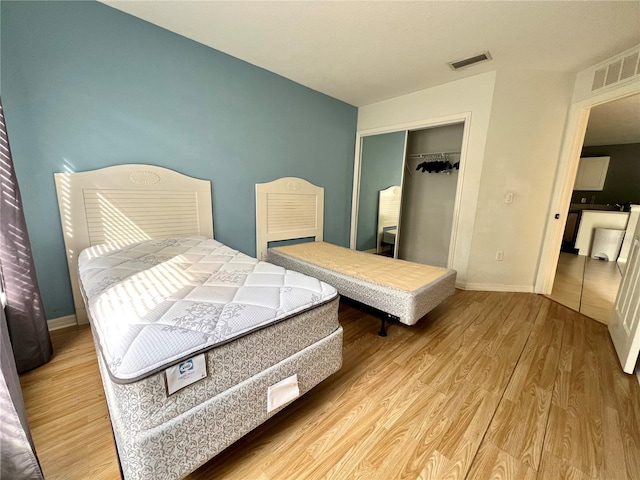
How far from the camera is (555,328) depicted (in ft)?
7.07

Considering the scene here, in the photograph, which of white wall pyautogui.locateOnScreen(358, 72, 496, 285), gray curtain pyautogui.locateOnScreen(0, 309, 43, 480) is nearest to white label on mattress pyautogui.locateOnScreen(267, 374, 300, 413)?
gray curtain pyautogui.locateOnScreen(0, 309, 43, 480)

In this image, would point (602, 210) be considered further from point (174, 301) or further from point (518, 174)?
point (174, 301)

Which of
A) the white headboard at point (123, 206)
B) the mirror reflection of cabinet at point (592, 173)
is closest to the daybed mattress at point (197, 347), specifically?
the white headboard at point (123, 206)

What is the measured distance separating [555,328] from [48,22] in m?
4.51

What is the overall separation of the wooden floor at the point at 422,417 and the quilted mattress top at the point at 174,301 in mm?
591

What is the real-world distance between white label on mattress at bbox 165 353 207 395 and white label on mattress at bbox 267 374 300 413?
0.33 m

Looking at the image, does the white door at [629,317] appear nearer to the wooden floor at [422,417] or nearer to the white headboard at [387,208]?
the wooden floor at [422,417]

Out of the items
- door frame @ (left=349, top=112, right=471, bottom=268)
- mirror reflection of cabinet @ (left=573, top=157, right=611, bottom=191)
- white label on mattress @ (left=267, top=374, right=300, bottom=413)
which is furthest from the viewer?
mirror reflection of cabinet @ (left=573, top=157, right=611, bottom=191)

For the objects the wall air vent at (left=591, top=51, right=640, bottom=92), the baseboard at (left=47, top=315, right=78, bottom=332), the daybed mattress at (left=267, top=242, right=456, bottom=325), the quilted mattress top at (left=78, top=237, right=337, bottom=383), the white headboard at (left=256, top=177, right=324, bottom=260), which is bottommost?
the baseboard at (left=47, top=315, right=78, bottom=332)

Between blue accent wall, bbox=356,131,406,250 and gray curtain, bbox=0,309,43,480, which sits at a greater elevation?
blue accent wall, bbox=356,131,406,250

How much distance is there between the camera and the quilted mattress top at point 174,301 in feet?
2.56

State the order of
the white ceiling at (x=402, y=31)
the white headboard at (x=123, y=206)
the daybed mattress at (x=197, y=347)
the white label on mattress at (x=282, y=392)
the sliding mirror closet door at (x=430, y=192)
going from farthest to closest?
the sliding mirror closet door at (x=430, y=192) → the white headboard at (x=123, y=206) → the white ceiling at (x=402, y=31) → the white label on mattress at (x=282, y=392) → the daybed mattress at (x=197, y=347)

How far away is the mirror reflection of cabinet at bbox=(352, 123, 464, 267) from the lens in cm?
345

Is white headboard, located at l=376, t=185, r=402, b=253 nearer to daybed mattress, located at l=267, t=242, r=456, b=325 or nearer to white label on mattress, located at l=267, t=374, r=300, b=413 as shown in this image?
daybed mattress, located at l=267, t=242, r=456, b=325
